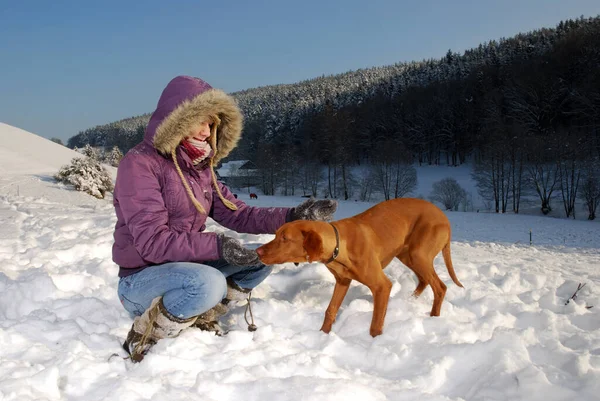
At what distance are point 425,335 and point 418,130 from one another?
6158 centimetres

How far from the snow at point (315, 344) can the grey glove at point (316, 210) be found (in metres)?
0.81

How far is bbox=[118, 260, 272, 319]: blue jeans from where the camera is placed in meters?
2.82

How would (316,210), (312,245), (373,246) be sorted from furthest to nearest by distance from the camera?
(316,210) < (373,246) < (312,245)

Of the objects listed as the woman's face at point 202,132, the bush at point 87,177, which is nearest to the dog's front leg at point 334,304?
the woman's face at point 202,132

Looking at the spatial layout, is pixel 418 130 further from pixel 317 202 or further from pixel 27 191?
pixel 317 202

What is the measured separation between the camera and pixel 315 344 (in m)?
3.06

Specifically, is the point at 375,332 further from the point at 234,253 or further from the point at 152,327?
the point at 152,327

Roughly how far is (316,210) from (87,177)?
61.1ft

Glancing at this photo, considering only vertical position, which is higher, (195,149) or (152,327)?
(195,149)

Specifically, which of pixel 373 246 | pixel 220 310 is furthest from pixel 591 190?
pixel 220 310

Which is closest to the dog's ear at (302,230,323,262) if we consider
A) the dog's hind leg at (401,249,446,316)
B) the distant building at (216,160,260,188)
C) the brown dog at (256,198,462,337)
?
the brown dog at (256,198,462,337)

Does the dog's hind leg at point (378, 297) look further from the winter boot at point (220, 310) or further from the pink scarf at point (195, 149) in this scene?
the pink scarf at point (195, 149)

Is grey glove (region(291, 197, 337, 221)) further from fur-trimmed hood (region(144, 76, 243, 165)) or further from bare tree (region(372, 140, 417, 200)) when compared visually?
bare tree (region(372, 140, 417, 200))

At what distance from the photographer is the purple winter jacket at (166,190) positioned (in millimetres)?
2857
